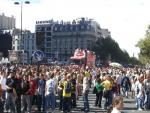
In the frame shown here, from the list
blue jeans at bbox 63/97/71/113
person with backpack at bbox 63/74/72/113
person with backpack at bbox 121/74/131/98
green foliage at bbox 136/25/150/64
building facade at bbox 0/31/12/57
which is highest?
building facade at bbox 0/31/12/57

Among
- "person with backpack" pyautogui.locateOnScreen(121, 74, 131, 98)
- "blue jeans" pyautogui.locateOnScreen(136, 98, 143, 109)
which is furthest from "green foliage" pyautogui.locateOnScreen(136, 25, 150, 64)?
"blue jeans" pyautogui.locateOnScreen(136, 98, 143, 109)

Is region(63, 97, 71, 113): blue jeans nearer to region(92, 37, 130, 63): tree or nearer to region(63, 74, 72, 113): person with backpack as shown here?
region(63, 74, 72, 113): person with backpack

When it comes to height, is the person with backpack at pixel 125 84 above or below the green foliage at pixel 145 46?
below

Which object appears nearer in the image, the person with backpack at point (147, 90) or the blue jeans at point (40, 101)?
the blue jeans at point (40, 101)

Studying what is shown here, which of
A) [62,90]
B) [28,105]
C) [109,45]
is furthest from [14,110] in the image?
[109,45]

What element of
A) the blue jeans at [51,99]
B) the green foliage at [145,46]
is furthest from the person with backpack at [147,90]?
the green foliage at [145,46]

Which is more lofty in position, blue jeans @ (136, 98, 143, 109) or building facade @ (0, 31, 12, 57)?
building facade @ (0, 31, 12, 57)

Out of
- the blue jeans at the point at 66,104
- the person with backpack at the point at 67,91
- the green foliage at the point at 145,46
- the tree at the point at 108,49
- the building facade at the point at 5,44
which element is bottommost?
the blue jeans at the point at 66,104

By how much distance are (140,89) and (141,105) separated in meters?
0.99

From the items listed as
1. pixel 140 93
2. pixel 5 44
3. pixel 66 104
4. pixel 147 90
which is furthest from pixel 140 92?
pixel 5 44

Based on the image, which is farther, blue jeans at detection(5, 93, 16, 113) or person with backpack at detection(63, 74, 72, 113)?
person with backpack at detection(63, 74, 72, 113)

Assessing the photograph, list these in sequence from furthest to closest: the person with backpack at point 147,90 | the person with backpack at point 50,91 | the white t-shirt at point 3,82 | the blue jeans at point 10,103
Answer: the person with backpack at point 147,90
the person with backpack at point 50,91
the white t-shirt at point 3,82
the blue jeans at point 10,103

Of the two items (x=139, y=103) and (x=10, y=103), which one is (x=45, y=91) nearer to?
(x=10, y=103)

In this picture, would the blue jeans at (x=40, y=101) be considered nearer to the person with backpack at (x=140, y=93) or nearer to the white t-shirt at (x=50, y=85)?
the white t-shirt at (x=50, y=85)
